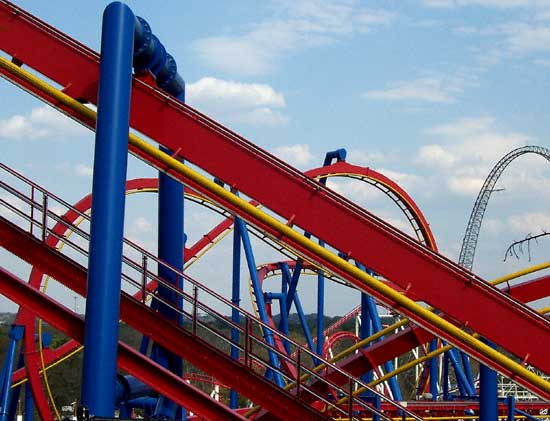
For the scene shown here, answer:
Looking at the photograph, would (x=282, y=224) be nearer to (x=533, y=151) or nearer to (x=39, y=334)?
(x=39, y=334)

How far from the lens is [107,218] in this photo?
7.30 m

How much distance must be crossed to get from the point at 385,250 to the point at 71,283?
2.70 m

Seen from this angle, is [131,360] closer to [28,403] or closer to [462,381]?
[28,403]

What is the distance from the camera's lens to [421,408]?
16844 millimetres

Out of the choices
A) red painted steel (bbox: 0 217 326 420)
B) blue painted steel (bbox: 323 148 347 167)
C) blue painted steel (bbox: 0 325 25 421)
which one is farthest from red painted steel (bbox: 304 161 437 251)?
red painted steel (bbox: 0 217 326 420)

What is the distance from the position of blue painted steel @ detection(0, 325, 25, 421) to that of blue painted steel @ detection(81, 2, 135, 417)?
612cm

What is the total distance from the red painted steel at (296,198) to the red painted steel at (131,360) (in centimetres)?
153

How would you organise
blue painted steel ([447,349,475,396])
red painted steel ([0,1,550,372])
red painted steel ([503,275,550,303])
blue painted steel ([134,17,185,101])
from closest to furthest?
1. red painted steel ([0,1,550,372])
2. blue painted steel ([134,17,185,101])
3. red painted steel ([503,275,550,303])
4. blue painted steel ([447,349,475,396])

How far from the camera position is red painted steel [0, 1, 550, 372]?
7.75 meters

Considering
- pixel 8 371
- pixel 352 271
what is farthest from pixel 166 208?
pixel 8 371

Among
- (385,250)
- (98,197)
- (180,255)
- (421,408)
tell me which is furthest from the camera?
(421,408)

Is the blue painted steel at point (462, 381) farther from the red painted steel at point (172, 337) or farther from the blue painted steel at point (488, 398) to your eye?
the red painted steel at point (172, 337)

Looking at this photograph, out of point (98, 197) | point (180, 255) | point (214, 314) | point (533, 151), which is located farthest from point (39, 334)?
point (533, 151)

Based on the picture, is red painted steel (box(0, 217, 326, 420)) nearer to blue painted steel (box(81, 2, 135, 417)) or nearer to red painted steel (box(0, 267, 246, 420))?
red painted steel (box(0, 267, 246, 420))
